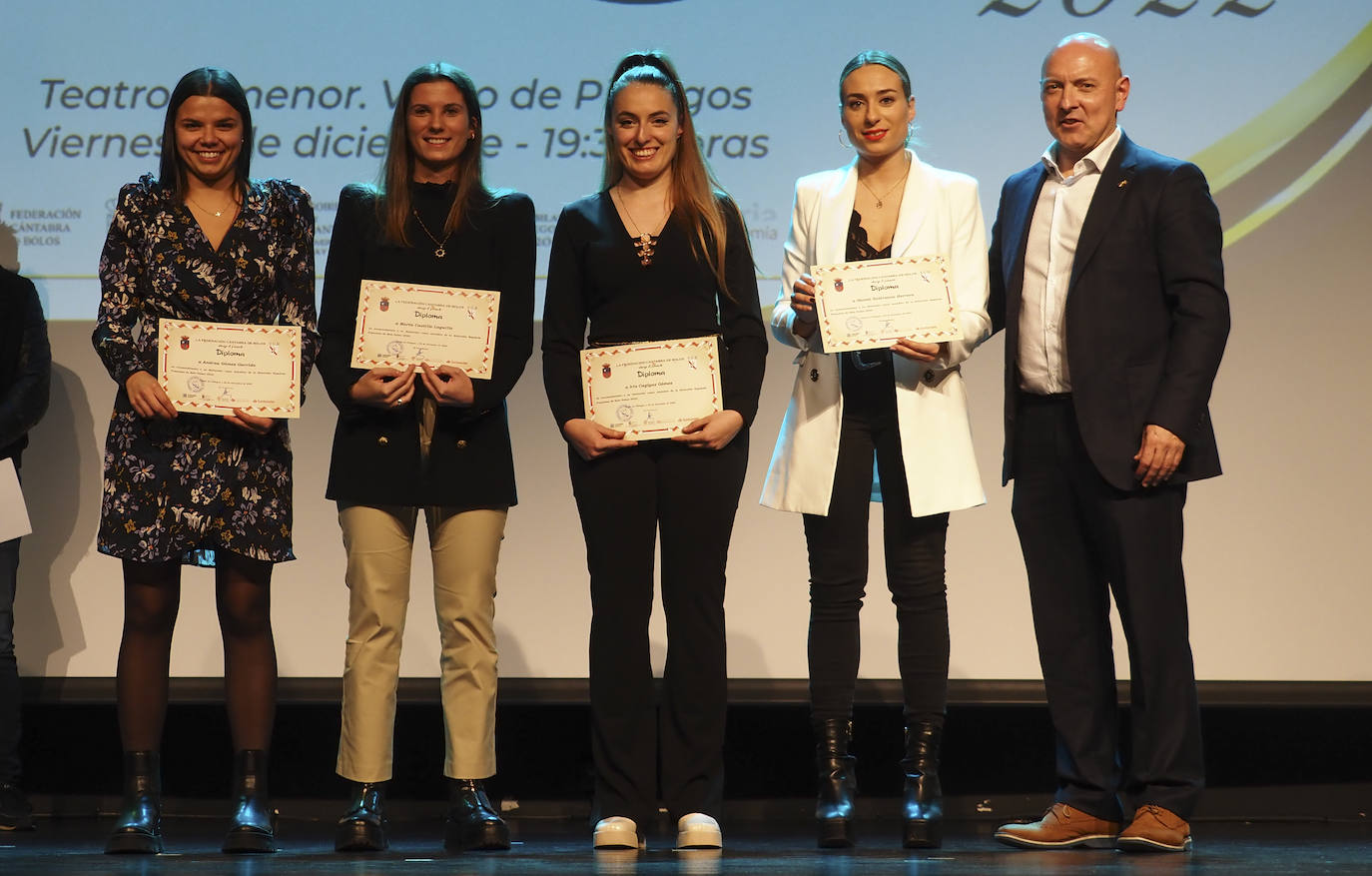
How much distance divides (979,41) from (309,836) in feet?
9.07

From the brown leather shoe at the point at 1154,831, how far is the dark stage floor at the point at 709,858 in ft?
0.10

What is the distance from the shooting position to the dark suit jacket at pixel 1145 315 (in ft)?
8.93

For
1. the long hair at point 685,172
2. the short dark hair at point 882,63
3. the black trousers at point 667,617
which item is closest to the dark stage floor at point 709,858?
the black trousers at point 667,617

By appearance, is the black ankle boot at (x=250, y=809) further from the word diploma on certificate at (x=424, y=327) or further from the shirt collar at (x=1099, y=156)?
the shirt collar at (x=1099, y=156)

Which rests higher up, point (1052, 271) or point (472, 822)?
point (1052, 271)

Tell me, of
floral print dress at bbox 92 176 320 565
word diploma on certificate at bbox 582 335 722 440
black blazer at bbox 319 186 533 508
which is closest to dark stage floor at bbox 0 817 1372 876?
floral print dress at bbox 92 176 320 565

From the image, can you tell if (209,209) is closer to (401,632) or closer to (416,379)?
(416,379)

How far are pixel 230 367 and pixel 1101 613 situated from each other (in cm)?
188

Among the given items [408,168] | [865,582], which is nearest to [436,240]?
[408,168]

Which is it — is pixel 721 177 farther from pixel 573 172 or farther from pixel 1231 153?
pixel 1231 153

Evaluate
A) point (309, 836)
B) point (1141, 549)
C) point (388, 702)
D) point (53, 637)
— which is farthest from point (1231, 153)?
point (53, 637)

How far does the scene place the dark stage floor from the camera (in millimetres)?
2367

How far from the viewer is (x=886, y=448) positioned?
9.32 feet

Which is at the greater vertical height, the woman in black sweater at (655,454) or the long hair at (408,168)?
the long hair at (408,168)
